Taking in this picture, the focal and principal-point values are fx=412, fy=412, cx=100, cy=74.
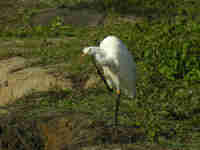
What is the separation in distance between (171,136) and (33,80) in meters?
2.01

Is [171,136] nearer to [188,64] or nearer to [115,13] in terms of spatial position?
[188,64]

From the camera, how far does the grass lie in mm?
4258

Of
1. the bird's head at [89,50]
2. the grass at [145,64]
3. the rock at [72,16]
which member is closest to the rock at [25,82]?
the grass at [145,64]

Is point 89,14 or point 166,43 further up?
point 89,14

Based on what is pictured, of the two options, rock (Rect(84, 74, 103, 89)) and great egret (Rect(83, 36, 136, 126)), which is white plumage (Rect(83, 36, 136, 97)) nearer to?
great egret (Rect(83, 36, 136, 126))

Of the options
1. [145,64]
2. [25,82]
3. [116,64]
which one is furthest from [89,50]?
[145,64]

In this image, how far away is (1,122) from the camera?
4.00 m

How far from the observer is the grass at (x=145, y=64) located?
4258 mm

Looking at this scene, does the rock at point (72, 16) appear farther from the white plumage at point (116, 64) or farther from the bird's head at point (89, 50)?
the bird's head at point (89, 50)

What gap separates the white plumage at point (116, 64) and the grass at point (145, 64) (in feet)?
1.24

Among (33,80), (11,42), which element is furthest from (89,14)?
(33,80)

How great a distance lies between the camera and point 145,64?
221 inches

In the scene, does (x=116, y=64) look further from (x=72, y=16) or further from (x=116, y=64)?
(x=72, y=16)

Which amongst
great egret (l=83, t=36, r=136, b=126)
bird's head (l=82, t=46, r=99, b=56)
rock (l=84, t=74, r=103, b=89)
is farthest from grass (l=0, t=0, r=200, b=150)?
bird's head (l=82, t=46, r=99, b=56)
